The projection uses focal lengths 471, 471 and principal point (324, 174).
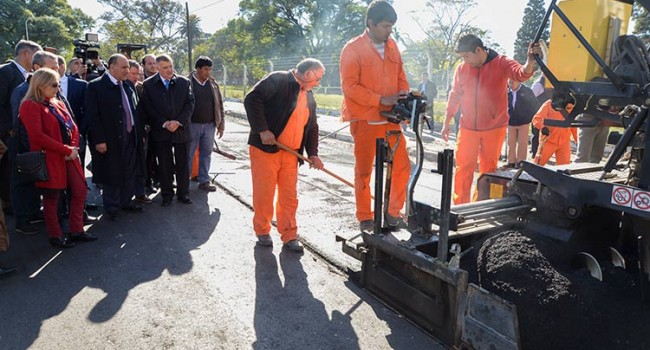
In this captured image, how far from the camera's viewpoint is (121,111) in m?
5.34

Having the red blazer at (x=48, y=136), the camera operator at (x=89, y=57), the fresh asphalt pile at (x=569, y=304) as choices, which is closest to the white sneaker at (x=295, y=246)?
the fresh asphalt pile at (x=569, y=304)

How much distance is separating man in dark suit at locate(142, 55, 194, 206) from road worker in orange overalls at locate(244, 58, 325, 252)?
1.86m

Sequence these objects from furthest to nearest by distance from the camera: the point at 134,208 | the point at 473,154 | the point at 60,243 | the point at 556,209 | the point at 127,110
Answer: the point at 134,208
the point at 127,110
the point at 473,154
the point at 60,243
the point at 556,209

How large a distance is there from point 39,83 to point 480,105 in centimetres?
413

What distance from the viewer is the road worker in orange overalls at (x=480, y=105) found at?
4.63 m

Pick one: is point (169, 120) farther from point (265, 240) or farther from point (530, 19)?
point (530, 19)

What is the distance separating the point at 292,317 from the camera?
3166 mm

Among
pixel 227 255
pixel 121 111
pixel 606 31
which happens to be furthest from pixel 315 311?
pixel 121 111

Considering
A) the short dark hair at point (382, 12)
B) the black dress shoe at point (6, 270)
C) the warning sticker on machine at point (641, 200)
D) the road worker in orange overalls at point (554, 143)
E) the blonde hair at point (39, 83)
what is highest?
the short dark hair at point (382, 12)

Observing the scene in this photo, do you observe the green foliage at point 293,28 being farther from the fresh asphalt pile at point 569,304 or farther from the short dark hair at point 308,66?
the fresh asphalt pile at point 569,304

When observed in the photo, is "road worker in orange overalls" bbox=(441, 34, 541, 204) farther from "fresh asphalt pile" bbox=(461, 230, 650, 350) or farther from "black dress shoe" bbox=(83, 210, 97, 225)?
"black dress shoe" bbox=(83, 210, 97, 225)

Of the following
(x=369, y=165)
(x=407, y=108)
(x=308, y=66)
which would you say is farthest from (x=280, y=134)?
(x=407, y=108)

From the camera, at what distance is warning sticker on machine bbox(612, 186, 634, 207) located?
2357 millimetres

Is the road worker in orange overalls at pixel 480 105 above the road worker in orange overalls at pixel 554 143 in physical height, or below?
above
